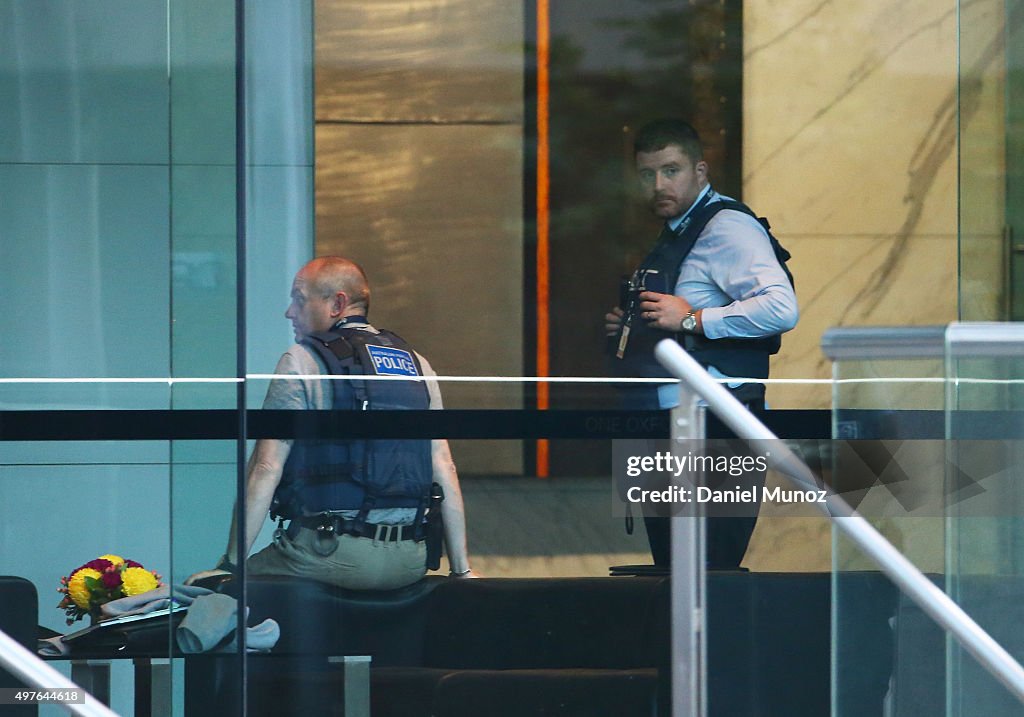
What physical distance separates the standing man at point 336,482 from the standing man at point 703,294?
56 cm

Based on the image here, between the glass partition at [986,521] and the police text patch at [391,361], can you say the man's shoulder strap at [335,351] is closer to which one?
the police text patch at [391,361]

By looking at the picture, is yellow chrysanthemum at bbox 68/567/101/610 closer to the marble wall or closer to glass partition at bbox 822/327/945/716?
the marble wall

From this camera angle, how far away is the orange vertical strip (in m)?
4.39

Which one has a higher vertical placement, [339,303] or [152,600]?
[339,303]

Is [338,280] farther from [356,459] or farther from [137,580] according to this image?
[137,580]

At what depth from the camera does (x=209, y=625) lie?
341 centimetres

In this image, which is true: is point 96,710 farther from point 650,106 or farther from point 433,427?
point 650,106

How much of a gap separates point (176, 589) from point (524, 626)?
32.4 inches

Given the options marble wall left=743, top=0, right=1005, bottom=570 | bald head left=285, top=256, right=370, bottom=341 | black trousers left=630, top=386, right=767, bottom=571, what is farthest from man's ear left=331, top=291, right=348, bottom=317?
marble wall left=743, top=0, right=1005, bottom=570

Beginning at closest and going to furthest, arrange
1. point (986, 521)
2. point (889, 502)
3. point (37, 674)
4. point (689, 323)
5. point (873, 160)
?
point (37, 674)
point (986, 521)
point (889, 502)
point (689, 323)
point (873, 160)

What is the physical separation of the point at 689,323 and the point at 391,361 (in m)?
0.78

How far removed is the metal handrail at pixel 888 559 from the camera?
2270 mm

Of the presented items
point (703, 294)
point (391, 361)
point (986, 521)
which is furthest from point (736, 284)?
point (986, 521)

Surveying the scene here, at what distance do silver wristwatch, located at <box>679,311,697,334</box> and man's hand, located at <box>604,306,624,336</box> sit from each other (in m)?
0.37
